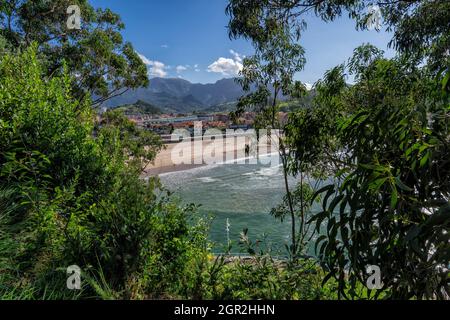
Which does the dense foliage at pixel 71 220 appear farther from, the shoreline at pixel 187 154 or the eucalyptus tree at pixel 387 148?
the shoreline at pixel 187 154

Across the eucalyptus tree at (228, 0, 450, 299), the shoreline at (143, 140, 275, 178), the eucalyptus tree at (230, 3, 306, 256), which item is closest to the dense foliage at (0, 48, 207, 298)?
the eucalyptus tree at (228, 0, 450, 299)

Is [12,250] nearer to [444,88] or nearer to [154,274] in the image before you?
[154,274]

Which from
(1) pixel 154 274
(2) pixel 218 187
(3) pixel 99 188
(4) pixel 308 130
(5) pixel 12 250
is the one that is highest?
(4) pixel 308 130

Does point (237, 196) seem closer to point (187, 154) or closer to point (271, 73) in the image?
point (271, 73)

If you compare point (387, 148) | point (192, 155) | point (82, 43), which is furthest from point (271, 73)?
point (192, 155)

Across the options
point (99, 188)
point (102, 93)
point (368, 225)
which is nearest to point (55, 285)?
point (99, 188)

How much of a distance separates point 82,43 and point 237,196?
9.58 metres

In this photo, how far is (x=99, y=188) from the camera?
2742 mm

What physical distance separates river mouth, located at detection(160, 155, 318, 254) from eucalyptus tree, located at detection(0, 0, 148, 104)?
4634mm

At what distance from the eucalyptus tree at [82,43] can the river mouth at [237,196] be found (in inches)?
182

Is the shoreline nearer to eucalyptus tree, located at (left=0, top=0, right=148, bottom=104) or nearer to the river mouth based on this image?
the river mouth

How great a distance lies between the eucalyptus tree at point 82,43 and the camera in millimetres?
8812

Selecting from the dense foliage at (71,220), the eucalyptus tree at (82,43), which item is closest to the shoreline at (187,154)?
the eucalyptus tree at (82,43)
